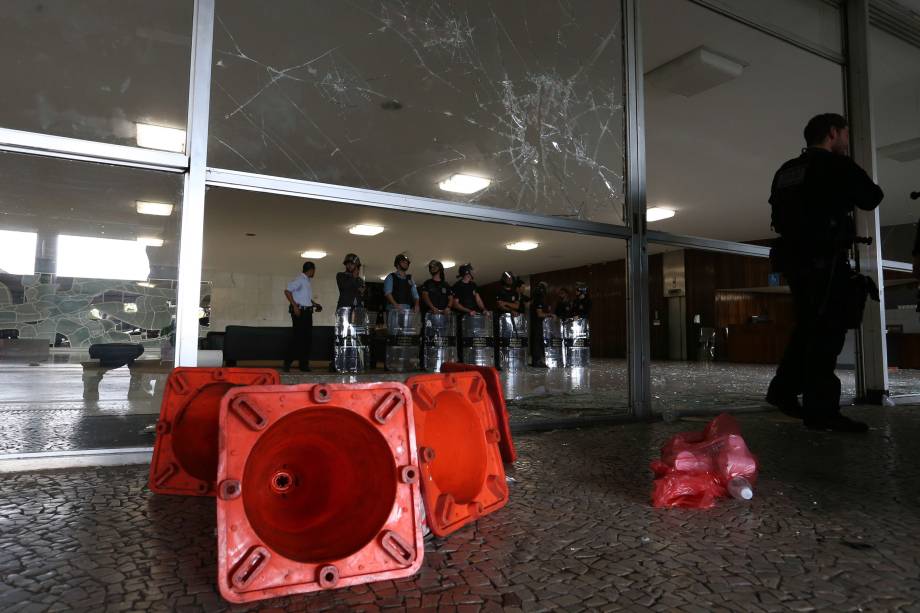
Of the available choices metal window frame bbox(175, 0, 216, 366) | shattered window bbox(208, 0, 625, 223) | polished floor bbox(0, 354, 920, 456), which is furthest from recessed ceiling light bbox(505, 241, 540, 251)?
metal window frame bbox(175, 0, 216, 366)

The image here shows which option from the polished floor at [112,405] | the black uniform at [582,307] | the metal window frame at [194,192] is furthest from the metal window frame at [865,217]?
the black uniform at [582,307]

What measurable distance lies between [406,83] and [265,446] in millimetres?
2166

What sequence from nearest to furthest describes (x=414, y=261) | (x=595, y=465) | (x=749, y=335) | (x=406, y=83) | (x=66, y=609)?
(x=66, y=609) < (x=595, y=465) < (x=406, y=83) < (x=749, y=335) < (x=414, y=261)

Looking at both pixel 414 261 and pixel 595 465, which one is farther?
pixel 414 261

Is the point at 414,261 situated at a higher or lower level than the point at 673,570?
higher

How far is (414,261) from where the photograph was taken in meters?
14.4

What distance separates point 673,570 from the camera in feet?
3.18

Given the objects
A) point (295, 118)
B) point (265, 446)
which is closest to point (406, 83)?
point (295, 118)

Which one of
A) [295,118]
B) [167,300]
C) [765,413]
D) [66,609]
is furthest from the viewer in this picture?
[765,413]

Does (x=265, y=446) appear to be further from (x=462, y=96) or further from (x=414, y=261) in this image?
(x=414, y=261)

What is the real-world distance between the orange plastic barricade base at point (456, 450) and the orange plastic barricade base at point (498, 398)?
238 mm

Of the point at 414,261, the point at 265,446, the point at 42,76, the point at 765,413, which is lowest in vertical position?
the point at 765,413

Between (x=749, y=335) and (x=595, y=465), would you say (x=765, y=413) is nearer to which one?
(x=595, y=465)

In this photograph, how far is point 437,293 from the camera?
24.1ft
